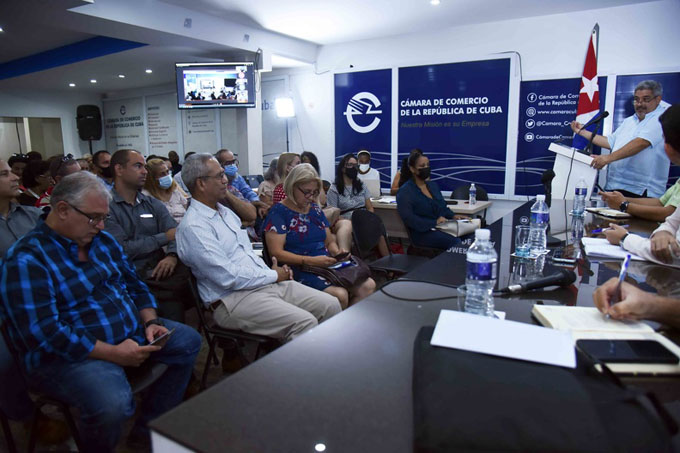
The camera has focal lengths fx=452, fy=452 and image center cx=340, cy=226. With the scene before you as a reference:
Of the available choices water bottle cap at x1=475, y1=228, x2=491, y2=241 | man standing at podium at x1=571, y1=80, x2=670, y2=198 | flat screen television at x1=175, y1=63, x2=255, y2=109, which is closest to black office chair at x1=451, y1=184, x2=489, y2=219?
man standing at podium at x1=571, y1=80, x2=670, y2=198

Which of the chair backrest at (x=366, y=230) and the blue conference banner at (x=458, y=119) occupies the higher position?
the blue conference banner at (x=458, y=119)

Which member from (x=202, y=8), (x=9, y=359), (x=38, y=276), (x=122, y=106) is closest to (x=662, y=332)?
(x=38, y=276)

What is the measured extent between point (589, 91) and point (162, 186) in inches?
200

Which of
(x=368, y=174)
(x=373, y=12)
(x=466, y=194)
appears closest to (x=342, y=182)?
(x=368, y=174)

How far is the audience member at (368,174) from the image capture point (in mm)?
6047

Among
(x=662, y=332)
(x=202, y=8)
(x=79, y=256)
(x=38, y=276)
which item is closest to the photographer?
(x=662, y=332)

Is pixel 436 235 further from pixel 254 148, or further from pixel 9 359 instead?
pixel 254 148

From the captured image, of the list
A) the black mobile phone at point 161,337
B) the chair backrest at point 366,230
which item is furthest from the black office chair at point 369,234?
the black mobile phone at point 161,337

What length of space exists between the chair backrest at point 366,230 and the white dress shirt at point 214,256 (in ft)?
4.10

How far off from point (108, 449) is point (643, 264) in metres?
2.20

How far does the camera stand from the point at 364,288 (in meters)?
2.85

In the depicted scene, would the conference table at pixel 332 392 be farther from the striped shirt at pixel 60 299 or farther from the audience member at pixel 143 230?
the audience member at pixel 143 230

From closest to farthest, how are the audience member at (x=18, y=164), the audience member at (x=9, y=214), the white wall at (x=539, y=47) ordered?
the audience member at (x=9, y=214) → the white wall at (x=539, y=47) → the audience member at (x=18, y=164)

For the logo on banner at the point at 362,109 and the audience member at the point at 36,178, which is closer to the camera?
the audience member at the point at 36,178
